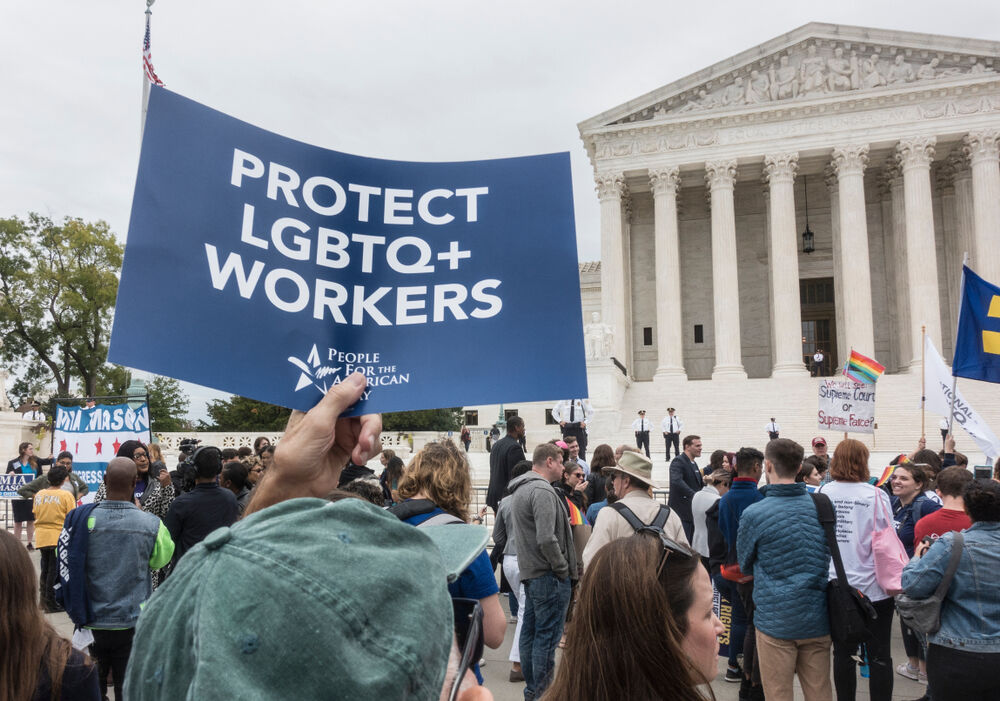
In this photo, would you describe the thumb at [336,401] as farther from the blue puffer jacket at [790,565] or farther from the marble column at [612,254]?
the marble column at [612,254]

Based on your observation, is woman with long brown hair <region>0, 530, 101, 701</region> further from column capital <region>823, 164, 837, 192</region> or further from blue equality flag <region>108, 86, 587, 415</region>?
column capital <region>823, 164, 837, 192</region>

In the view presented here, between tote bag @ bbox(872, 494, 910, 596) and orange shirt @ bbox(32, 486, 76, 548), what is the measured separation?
25.9 feet

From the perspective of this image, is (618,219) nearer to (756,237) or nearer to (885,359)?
(756,237)

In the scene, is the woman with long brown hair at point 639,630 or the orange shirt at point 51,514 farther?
the orange shirt at point 51,514

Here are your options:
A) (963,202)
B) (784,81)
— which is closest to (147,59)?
(784,81)

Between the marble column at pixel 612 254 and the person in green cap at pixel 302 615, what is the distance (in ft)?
111

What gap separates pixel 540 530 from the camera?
5.49m

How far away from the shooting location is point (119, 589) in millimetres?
4617

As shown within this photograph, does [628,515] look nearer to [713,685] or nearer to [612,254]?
[713,685]

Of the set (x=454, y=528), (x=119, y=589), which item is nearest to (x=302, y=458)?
(x=454, y=528)

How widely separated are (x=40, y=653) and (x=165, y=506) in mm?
4417

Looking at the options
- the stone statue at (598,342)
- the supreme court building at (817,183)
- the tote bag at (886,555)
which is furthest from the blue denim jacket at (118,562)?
the stone statue at (598,342)

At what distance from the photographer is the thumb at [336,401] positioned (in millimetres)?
2064

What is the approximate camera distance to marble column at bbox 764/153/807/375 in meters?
33.1
